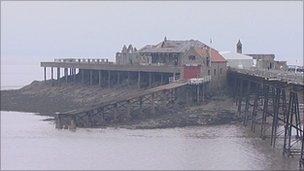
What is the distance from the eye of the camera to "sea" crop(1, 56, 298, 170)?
4369 cm

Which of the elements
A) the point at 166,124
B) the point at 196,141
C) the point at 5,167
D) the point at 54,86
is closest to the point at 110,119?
the point at 166,124

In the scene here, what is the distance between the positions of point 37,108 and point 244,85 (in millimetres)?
23414

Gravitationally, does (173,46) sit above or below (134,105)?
above

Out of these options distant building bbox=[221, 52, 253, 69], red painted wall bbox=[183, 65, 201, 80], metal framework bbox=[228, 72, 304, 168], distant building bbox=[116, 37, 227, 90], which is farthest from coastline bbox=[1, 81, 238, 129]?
distant building bbox=[221, 52, 253, 69]

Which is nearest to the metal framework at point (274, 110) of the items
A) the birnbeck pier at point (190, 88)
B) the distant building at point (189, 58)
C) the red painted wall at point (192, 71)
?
the birnbeck pier at point (190, 88)

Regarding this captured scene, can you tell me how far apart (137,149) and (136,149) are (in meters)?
0.07

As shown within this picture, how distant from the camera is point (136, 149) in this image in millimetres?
49938

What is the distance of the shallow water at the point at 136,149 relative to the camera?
44.0 m

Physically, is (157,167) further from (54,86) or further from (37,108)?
(54,86)

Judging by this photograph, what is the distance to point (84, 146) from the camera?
5097cm

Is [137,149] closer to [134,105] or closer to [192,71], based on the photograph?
[134,105]

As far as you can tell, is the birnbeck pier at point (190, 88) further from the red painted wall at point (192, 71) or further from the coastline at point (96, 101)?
the coastline at point (96, 101)

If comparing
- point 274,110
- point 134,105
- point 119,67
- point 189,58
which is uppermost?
point 189,58

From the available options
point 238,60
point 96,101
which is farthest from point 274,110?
point 238,60
